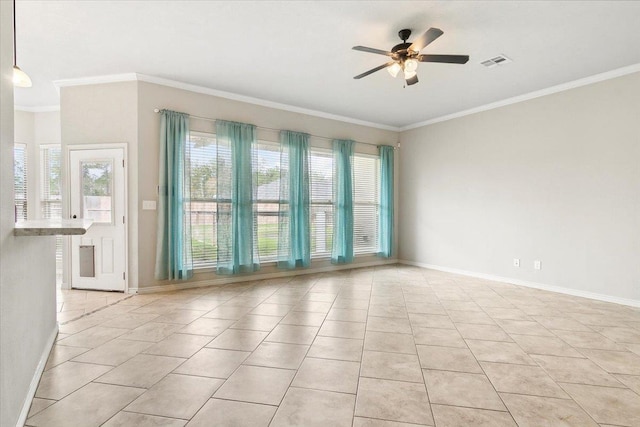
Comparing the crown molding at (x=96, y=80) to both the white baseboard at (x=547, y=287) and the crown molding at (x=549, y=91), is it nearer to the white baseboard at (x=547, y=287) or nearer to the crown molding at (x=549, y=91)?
the crown molding at (x=549, y=91)

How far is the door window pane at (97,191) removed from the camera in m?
4.66

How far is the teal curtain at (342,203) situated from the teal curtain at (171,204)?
2.80 m

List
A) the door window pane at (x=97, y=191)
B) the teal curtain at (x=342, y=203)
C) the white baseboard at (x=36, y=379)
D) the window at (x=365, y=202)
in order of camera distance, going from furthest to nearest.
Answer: the window at (x=365, y=202) → the teal curtain at (x=342, y=203) → the door window pane at (x=97, y=191) → the white baseboard at (x=36, y=379)

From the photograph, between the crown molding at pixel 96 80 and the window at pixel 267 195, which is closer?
the crown molding at pixel 96 80

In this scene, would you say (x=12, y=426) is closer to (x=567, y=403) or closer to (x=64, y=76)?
(x=567, y=403)

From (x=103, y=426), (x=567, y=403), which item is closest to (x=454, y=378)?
(x=567, y=403)

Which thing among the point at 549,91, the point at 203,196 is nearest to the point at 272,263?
the point at 203,196

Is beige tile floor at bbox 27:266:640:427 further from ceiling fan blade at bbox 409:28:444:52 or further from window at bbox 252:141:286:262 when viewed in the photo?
ceiling fan blade at bbox 409:28:444:52

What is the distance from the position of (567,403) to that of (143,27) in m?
4.81

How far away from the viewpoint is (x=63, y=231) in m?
1.76

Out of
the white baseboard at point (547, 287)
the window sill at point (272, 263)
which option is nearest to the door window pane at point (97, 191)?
the window sill at point (272, 263)

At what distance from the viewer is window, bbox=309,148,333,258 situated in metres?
6.17

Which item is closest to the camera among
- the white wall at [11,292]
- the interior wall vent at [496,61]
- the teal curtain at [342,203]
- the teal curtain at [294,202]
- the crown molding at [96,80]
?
the white wall at [11,292]

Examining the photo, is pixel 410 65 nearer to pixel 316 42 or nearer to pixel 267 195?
pixel 316 42
